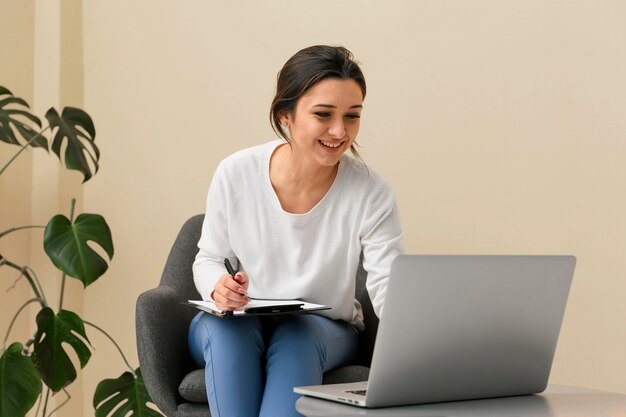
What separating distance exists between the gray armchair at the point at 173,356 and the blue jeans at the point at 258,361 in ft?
0.36

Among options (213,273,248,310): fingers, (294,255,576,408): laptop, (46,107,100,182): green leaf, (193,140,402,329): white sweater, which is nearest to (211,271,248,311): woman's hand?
(213,273,248,310): fingers

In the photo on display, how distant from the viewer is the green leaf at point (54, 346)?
8.25 feet

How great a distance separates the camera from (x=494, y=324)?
130 centimetres

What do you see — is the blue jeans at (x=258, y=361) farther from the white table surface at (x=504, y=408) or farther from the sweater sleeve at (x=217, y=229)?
the white table surface at (x=504, y=408)

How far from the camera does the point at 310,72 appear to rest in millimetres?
2010

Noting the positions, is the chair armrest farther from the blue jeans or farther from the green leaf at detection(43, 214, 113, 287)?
the green leaf at detection(43, 214, 113, 287)

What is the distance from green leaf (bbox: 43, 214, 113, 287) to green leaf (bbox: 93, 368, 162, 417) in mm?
325

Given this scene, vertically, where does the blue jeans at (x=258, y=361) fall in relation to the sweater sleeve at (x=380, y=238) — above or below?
below

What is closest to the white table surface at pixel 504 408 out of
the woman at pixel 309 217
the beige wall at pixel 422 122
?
the woman at pixel 309 217

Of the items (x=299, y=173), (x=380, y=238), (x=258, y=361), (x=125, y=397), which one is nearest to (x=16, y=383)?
(x=125, y=397)

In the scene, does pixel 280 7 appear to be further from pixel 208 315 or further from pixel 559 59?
pixel 208 315

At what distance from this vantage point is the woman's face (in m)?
1.98

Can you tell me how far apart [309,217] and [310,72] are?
1.17 ft

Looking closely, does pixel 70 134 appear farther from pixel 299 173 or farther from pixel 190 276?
pixel 299 173
